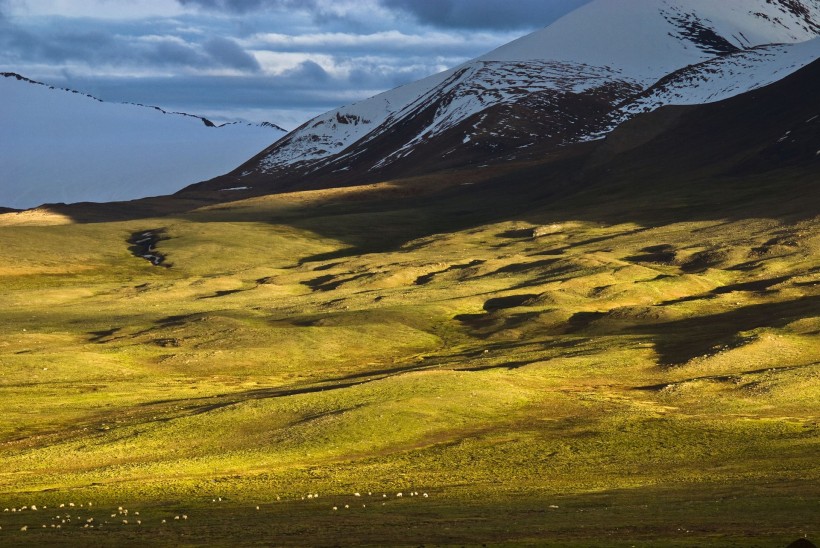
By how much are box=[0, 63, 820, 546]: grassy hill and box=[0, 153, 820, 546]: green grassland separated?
273mm

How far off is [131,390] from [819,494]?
58.1 m

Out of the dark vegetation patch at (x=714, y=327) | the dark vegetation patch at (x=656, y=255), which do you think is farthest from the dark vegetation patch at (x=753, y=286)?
the dark vegetation patch at (x=656, y=255)

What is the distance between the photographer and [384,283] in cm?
16012

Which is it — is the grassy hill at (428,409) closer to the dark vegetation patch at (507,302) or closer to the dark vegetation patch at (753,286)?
the dark vegetation patch at (507,302)

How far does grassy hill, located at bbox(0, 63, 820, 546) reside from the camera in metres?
40.6

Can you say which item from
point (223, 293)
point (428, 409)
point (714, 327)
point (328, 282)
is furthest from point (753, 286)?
point (428, 409)

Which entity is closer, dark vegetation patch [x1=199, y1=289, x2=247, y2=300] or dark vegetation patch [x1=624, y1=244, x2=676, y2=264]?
dark vegetation patch [x1=199, y1=289, x2=247, y2=300]

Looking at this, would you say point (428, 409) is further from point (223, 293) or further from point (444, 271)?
point (444, 271)

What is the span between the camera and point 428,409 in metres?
68.8

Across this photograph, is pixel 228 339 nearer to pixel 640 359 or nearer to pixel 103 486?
pixel 640 359

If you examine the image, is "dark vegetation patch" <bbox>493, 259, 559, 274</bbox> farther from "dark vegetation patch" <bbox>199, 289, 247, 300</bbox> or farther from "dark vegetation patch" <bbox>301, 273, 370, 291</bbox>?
"dark vegetation patch" <bbox>199, 289, 247, 300</bbox>

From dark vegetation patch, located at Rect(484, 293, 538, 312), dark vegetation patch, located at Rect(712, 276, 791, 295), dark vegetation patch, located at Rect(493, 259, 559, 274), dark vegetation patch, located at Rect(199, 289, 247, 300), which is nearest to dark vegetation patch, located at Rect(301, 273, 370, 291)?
dark vegetation patch, located at Rect(199, 289, 247, 300)

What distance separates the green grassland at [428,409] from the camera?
40.5m

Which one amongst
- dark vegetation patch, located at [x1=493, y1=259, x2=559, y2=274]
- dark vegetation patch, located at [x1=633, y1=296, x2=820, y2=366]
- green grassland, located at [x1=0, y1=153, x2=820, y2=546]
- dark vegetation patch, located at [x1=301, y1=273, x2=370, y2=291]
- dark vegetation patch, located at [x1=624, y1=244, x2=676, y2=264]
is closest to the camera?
green grassland, located at [x1=0, y1=153, x2=820, y2=546]
